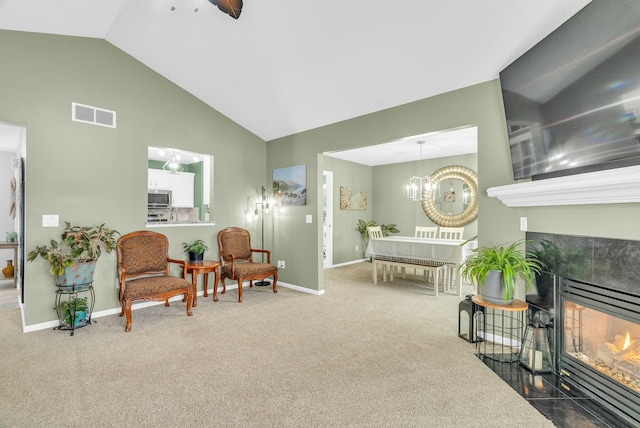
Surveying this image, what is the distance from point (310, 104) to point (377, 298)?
2.88m

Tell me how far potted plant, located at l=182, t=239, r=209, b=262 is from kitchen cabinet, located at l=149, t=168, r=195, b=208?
356cm

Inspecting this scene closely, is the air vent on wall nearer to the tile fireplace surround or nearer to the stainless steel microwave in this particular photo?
the stainless steel microwave

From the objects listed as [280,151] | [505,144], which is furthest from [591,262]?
[280,151]

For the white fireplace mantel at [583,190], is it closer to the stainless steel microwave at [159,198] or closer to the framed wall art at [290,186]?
the framed wall art at [290,186]

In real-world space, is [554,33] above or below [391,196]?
above

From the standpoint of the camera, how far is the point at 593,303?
209 centimetres

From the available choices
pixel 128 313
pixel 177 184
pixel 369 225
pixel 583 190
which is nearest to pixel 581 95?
pixel 583 190

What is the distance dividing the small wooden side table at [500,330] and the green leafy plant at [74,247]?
3.85 m

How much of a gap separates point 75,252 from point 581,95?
15.0ft

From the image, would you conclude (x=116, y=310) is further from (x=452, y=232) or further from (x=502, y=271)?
(x=452, y=232)

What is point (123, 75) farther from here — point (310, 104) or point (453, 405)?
point (453, 405)

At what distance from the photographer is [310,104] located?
4.11 m

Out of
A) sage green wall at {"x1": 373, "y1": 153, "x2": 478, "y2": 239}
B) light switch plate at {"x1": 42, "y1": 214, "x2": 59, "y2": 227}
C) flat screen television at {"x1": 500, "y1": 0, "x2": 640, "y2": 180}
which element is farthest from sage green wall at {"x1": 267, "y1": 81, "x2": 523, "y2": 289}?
sage green wall at {"x1": 373, "y1": 153, "x2": 478, "y2": 239}

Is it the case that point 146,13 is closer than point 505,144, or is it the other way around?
point 505,144
